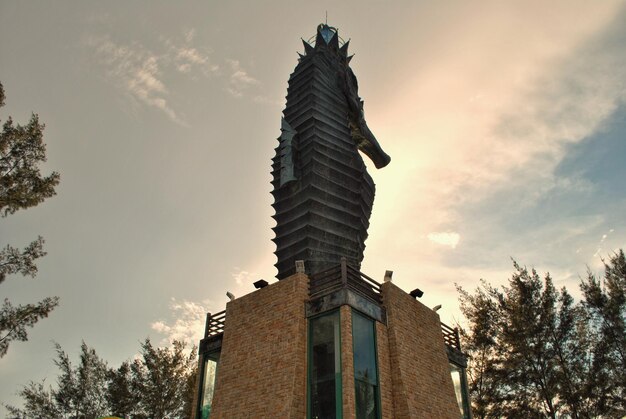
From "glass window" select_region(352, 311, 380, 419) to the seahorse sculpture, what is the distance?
5.18 m

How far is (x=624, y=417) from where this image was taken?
20.1 meters

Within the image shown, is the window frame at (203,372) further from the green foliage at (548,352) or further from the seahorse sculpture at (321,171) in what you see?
the green foliage at (548,352)

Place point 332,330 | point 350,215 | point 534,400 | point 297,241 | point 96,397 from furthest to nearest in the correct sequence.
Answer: point 96,397, point 534,400, point 350,215, point 297,241, point 332,330

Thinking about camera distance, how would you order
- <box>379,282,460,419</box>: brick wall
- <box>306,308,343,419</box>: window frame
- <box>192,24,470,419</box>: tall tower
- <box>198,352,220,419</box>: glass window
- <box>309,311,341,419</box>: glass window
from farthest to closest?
1. <box>198,352,220,419</box>: glass window
2. <box>379,282,460,419</box>: brick wall
3. <box>192,24,470,419</box>: tall tower
4. <box>309,311,341,419</box>: glass window
5. <box>306,308,343,419</box>: window frame

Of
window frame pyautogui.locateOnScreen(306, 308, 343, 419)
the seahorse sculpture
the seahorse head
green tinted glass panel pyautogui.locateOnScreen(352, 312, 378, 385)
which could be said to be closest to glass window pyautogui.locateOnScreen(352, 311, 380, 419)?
green tinted glass panel pyautogui.locateOnScreen(352, 312, 378, 385)

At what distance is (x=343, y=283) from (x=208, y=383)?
572 cm

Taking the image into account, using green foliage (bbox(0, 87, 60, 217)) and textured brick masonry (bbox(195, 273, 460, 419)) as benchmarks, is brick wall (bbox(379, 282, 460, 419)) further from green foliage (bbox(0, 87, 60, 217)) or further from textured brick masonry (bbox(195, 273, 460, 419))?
green foliage (bbox(0, 87, 60, 217))

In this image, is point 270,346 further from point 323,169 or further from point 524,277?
point 524,277

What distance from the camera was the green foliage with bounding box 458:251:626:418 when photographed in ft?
68.3

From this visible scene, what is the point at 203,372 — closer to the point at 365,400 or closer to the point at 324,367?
the point at 324,367

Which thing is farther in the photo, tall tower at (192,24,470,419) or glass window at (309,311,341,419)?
tall tower at (192,24,470,419)

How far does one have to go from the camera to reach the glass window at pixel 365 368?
11.5 m

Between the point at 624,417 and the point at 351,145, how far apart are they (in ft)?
53.6

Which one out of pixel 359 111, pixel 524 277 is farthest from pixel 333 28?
pixel 524 277
